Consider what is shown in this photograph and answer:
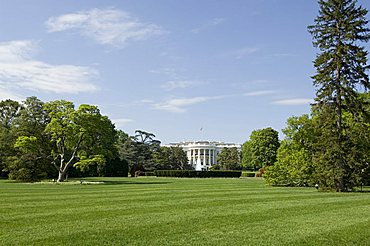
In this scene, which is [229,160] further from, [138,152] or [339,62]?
[339,62]

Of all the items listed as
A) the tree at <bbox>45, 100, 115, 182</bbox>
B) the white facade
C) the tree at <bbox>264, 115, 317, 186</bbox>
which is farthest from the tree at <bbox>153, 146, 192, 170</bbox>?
the tree at <bbox>264, 115, 317, 186</bbox>

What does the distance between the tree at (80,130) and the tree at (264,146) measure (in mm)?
52366

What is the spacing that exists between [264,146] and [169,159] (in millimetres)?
29344

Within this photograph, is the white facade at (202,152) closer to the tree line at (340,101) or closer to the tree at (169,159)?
the tree at (169,159)

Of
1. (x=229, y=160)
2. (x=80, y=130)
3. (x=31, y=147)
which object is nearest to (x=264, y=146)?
(x=229, y=160)

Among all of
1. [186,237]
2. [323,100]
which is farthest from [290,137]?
[186,237]

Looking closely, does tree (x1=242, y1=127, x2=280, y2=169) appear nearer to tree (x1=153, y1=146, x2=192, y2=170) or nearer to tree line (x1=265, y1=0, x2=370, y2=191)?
tree (x1=153, y1=146, x2=192, y2=170)

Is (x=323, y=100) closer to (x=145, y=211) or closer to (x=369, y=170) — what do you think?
(x=369, y=170)

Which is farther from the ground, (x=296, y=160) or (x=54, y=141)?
(x=54, y=141)

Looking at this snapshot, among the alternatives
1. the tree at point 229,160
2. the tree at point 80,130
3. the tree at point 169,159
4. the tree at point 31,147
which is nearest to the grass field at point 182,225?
the tree at point 80,130

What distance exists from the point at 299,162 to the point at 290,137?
3.60 meters

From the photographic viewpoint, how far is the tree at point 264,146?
9088cm

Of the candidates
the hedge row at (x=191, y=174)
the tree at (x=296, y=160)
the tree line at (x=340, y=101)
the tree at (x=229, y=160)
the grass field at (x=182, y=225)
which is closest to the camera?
the grass field at (x=182, y=225)

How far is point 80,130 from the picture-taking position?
142 feet
